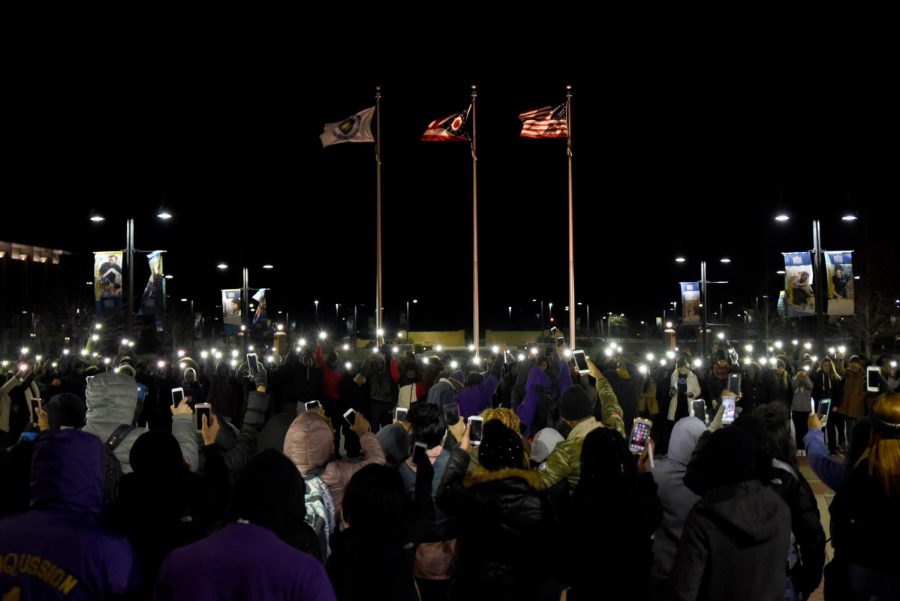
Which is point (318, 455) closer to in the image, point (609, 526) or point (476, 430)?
point (476, 430)

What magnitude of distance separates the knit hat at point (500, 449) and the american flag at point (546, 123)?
22.1m

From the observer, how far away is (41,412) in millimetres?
7535

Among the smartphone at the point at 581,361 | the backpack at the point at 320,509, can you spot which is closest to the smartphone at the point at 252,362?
the smartphone at the point at 581,361

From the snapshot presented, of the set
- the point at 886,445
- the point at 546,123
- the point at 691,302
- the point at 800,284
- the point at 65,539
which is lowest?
the point at 65,539

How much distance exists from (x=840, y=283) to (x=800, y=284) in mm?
1189

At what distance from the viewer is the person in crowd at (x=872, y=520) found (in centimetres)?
432

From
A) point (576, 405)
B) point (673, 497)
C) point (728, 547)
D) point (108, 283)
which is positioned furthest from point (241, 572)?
point (108, 283)

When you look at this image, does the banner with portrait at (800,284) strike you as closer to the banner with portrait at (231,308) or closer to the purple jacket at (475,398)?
the purple jacket at (475,398)

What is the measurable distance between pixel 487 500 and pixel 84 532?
6.86 feet

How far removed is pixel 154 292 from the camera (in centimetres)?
2620

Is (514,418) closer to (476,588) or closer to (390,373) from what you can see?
(476,588)

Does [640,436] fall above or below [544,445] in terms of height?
above

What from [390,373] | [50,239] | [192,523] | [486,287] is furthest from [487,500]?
[486,287]

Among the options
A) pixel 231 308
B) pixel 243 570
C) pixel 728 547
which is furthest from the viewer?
pixel 231 308
